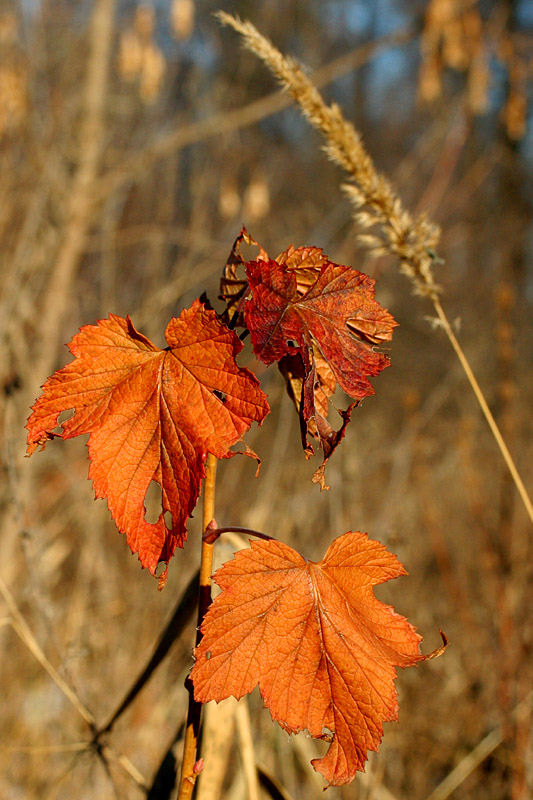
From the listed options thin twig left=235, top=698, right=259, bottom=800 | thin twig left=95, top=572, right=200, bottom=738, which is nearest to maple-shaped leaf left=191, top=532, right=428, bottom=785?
thin twig left=95, top=572, right=200, bottom=738

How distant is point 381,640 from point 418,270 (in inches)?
22.1

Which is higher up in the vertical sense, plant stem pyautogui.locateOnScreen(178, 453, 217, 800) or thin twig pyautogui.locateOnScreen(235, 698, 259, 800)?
plant stem pyautogui.locateOnScreen(178, 453, 217, 800)

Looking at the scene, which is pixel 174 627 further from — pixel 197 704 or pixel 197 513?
pixel 197 513

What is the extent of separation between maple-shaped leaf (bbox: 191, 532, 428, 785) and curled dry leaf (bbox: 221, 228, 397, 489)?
0.09 metres

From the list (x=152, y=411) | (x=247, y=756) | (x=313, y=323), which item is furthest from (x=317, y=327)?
(x=247, y=756)

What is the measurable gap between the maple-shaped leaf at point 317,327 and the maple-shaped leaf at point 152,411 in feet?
0.11

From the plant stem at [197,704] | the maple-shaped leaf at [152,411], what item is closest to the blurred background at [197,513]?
the plant stem at [197,704]

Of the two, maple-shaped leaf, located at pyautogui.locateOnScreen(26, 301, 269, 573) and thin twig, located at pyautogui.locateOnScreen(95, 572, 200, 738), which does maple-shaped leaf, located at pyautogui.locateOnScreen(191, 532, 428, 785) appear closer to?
maple-shaped leaf, located at pyautogui.locateOnScreen(26, 301, 269, 573)

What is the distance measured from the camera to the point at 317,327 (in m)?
0.56

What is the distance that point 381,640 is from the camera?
1.87 ft

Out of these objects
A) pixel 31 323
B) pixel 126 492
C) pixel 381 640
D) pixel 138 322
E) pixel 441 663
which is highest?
pixel 31 323

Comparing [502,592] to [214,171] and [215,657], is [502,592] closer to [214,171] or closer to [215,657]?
[215,657]

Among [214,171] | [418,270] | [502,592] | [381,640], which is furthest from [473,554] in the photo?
[381,640]

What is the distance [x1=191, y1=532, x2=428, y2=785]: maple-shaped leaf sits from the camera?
0.52 m
